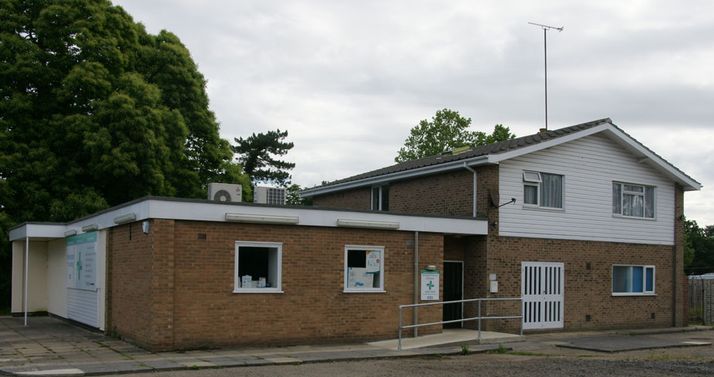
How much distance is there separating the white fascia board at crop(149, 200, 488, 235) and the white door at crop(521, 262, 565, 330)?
6.86ft

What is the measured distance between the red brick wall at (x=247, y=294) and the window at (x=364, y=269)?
15cm

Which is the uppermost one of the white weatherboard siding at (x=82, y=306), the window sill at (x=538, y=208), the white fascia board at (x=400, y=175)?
the white fascia board at (x=400, y=175)

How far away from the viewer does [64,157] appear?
2742cm

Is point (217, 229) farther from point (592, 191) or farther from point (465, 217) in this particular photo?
point (592, 191)

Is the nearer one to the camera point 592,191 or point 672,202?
point 592,191

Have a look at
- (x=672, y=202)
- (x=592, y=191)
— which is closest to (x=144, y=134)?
(x=592, y=191)

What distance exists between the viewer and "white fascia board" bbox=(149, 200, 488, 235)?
15.3 metres

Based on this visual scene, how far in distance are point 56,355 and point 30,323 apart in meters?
7.79

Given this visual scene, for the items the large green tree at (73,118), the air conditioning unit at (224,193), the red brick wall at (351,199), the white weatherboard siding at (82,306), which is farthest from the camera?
the large green tree at (73,118)

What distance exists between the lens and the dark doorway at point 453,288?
20750 mm

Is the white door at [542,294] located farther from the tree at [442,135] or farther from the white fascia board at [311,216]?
the tree at [442,135]

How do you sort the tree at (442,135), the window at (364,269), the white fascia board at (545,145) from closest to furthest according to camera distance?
the window at (364,269)
the white fascia board at (545,145)
the tree at (442,135)

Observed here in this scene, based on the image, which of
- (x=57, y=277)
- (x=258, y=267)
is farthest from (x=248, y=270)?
(x=57, y=277)

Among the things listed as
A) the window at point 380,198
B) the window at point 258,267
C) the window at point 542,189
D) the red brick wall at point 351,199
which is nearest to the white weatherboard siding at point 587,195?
the window at point 542,189
